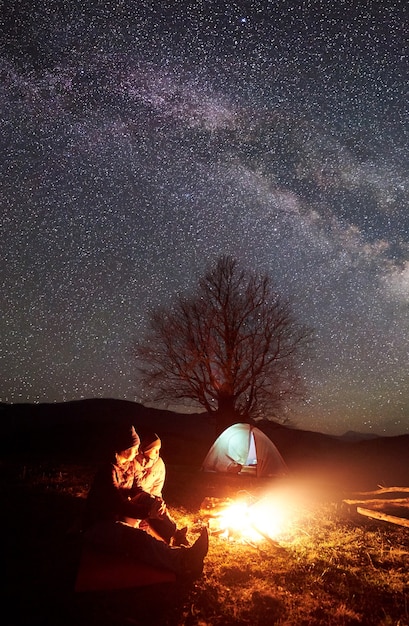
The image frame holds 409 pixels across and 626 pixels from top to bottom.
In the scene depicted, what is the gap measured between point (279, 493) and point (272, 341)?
9.37m

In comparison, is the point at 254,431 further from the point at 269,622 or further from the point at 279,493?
the point at 269,622

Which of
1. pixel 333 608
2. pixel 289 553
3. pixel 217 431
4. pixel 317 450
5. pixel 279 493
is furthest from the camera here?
pixel 317 450

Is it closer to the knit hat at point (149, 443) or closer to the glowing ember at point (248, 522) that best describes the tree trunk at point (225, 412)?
the glowing ember at point (248, 522)

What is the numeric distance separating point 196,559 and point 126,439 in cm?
184

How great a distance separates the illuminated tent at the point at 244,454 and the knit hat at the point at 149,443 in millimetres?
8439

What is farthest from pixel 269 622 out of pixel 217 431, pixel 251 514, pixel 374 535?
pixel 217 431

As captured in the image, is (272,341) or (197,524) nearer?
(197,524)

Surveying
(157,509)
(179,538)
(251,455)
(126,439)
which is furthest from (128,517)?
(251,455)

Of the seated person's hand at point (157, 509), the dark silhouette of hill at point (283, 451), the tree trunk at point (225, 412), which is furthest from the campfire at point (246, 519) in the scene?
the tree trunk at point (225, 412)

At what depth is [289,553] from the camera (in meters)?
6.39

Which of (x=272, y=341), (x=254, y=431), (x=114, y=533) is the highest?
(x=272, y=341)

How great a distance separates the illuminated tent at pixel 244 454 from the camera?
14438mm

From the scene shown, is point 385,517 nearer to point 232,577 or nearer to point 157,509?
point 232,577

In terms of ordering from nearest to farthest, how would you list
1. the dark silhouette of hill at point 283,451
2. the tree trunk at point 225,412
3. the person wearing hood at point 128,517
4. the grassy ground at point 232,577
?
the grassy ground at point 232,577 < the person wearing hood at point 128,517 < the dark silhouette of hill at point 283,451 < the tree trunk at point 225,412
